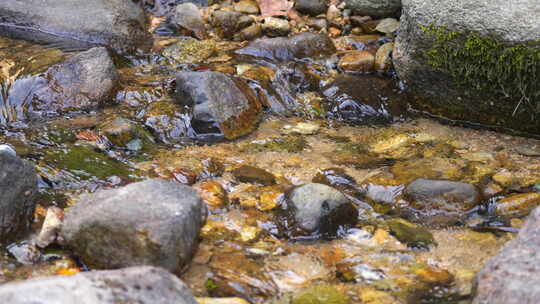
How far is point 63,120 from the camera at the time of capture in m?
5.04

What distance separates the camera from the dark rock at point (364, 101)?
18.5ft

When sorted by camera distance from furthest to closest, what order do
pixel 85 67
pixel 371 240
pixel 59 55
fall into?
pixel 59 55
pixel 85 67
pixel 371 240

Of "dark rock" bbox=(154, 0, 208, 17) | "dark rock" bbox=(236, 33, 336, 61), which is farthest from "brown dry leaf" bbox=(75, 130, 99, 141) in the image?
"dark rock" bbox=(154, 0, 208, 17)

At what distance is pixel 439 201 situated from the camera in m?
3.95

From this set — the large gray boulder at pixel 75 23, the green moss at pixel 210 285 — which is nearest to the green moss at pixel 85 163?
the green moss at pixel 210 285

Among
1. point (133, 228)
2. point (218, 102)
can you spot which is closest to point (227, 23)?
point (218, 102)

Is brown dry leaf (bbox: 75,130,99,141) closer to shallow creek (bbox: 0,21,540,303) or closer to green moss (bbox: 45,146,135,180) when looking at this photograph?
shallow creek (bbox: 0,21,540,303)

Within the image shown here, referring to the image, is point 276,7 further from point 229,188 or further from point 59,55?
point 229,188

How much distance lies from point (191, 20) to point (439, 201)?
178 inches

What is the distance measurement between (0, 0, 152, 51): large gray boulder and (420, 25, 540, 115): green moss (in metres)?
→ 3.52

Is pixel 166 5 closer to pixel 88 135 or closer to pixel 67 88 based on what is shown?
pixel 67 88

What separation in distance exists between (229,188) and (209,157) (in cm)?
55

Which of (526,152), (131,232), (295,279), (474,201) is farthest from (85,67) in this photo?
(526,152)

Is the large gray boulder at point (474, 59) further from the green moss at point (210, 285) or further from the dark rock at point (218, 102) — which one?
the green moss at point (210, 285)
